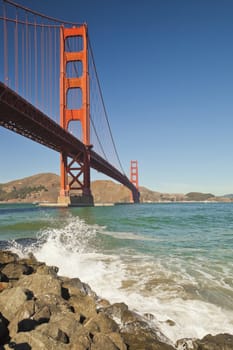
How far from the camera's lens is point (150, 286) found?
4.68 m

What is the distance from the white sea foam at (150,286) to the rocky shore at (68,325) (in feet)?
1.39

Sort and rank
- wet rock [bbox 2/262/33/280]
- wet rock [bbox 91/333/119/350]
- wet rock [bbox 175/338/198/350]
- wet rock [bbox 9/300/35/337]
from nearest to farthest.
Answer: wet rock [bbox 91/333/119/350]
wet rock [bbox 9/300/35/337]
wet rock [bbox 175/338/198/350]
wet rock [bbox 2/262/33/280]

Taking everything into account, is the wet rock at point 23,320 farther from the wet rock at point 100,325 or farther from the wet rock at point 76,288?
the wet rock at point 76,288

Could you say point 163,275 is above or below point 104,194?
below

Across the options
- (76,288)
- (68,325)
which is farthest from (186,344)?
(76,288)

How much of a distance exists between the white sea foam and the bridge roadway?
14.7 metres

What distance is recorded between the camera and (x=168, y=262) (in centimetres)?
643

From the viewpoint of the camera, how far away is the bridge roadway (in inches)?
787

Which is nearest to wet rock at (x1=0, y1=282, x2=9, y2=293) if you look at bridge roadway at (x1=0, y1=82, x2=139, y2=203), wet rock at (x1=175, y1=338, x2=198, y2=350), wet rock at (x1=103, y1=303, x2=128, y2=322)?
wet rock at (x1=103, y1=303, x2=128, y2=322)

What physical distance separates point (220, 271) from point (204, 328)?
2.66 meters

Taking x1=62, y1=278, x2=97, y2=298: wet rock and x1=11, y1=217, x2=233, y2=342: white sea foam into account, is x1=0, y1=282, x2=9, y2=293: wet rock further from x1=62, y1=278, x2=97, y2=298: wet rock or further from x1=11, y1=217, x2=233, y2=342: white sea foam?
x1=11, y1=217, x2=233, y2=342: white sea foam

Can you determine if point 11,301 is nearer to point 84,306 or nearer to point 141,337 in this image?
point 84,306

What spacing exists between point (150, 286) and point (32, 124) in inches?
827

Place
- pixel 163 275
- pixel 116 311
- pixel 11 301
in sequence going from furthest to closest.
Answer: pixel 163 275, pixel 116 311, pixel 11 301
